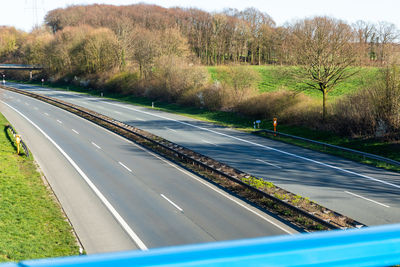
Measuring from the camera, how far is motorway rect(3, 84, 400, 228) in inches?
619

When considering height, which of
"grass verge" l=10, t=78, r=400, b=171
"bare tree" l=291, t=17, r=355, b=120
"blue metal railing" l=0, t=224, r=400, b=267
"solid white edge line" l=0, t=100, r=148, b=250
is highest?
"bare tree" l=291, t=17, r=355, b=120

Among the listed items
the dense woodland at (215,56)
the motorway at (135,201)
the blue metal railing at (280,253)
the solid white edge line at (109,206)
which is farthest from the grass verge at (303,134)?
the blue metal railing at (280,253)

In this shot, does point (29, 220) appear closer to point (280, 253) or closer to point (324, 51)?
point (280, 253)

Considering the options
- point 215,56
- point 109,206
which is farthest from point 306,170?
point 215,56

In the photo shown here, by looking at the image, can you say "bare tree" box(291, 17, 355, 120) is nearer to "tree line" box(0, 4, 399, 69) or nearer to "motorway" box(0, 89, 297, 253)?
"tree line" box(0, 4, 399, 69)

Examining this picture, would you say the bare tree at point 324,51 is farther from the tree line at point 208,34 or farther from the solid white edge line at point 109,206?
the solid white edge line at point 109,206

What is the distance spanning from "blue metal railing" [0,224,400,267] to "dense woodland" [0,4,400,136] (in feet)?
92.9

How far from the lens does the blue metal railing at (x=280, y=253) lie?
123 centimetres

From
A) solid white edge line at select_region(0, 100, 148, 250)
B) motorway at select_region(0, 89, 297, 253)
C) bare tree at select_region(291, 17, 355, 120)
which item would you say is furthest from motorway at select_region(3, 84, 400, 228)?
solid white edge line at select_region(0, 100, 148, 250)

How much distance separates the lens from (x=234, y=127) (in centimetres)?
3712

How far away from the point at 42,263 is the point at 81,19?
13630cm

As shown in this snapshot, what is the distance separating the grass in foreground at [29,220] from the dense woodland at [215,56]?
2299 centimetres

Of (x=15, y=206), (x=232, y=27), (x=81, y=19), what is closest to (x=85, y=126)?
(x=15, y=206)

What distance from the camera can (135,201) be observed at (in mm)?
16266
